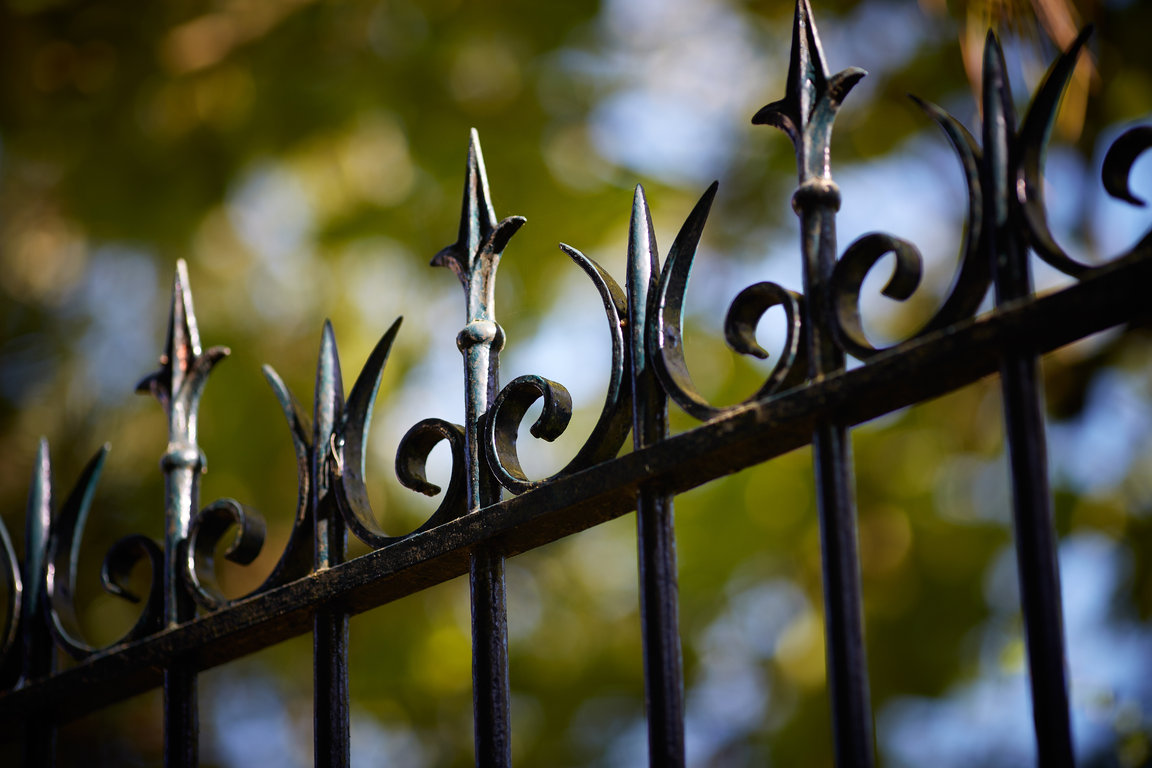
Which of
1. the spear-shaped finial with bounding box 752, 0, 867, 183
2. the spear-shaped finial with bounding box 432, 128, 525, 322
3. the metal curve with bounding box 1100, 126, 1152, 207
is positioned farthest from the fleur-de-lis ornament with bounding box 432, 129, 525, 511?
the metal curve with bounding box 1100, 126, 1152, 207

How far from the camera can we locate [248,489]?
4562 mm

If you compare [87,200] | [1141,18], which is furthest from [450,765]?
[1141,18]

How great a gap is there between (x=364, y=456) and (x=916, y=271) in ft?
1.83

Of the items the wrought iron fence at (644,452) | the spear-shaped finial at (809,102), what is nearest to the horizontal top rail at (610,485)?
the wrought iron fence at (644,452)

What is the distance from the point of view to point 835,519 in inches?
33.4

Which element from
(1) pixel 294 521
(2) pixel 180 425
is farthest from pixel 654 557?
(2) pixel 180 425

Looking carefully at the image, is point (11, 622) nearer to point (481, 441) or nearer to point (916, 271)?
point (481, 441)

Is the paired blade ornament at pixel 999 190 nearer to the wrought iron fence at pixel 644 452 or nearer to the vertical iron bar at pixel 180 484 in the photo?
the wrought iron fence at pixel 644 452

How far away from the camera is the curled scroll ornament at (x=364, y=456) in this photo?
107 cm

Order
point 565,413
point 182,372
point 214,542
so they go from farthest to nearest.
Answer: point 182,372 → point 214,542 → point 565,413

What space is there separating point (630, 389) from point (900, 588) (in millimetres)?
3740

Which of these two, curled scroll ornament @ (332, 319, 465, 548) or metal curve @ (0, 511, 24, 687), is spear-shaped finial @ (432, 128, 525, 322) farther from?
metal curve @ (0, 511, 24, 687)

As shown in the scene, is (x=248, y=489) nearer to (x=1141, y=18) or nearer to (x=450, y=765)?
(x=450, y=765)

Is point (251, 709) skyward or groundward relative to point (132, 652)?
skyward
